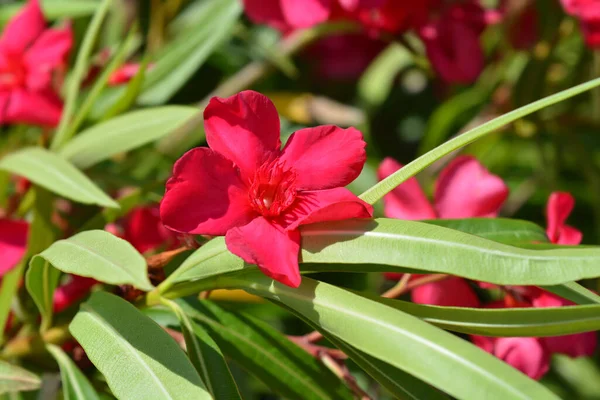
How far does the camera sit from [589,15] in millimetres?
904

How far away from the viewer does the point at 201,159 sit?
0.48 m

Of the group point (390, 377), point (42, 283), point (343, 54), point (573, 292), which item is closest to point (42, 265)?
point (42, 283)

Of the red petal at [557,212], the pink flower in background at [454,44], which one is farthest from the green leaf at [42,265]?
the pink flower in background at [454,44]

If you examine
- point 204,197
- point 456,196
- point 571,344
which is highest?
point 204,197

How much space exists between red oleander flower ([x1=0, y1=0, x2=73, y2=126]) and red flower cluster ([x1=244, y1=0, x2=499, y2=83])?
0.26 meters

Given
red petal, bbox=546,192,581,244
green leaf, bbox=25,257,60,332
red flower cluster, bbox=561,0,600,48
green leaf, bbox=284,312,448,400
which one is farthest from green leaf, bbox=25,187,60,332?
red flower cluster, bbox=561,0,600,48

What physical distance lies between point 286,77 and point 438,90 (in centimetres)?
29

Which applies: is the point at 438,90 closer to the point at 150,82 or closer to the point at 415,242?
the point at 150,82

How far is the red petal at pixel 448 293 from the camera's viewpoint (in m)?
0.68

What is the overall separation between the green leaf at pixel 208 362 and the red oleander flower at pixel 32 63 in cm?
42

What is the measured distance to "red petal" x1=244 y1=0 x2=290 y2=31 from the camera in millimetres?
981

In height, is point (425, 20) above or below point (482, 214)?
above

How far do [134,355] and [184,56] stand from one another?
594 mm

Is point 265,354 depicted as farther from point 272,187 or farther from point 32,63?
point 32,63
